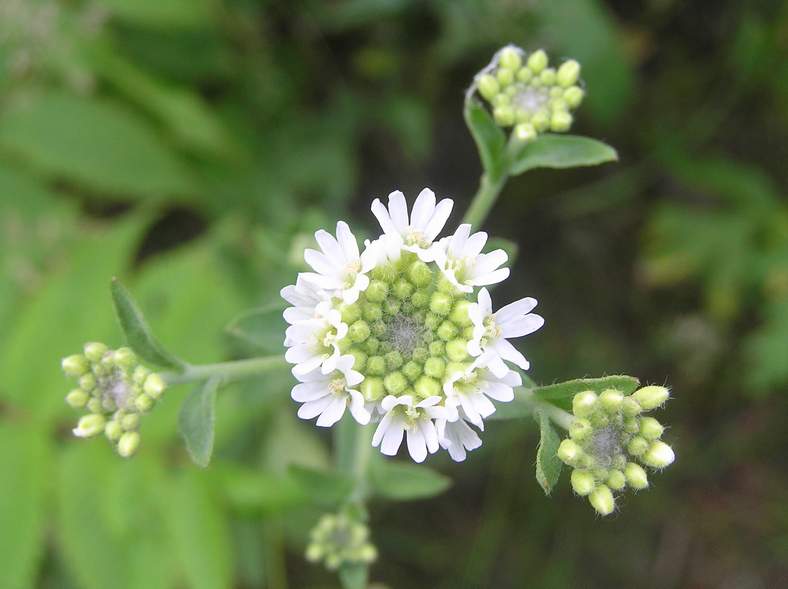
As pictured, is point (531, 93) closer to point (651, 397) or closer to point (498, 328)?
point (498, 328)

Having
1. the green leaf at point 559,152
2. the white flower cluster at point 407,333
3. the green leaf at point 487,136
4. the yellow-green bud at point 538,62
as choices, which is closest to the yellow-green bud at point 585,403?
the white flower cluster at point 407,333

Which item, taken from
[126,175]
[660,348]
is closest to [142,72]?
[126,175]

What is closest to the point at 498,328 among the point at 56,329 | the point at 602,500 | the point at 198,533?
the point at 602,500

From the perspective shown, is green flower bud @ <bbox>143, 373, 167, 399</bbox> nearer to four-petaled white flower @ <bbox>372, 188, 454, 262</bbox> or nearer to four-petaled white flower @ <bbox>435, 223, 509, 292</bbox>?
four-petaled white flower @ <bbox>372, 188, 454, 262</bbox>

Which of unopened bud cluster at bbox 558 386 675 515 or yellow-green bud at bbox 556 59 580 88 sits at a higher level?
yellow-green bud at bbox 556 59 580 88

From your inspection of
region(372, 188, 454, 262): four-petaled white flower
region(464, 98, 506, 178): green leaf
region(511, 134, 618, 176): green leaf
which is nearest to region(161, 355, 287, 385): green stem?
region(372, 188, 454, 262): four-petaled white flower
